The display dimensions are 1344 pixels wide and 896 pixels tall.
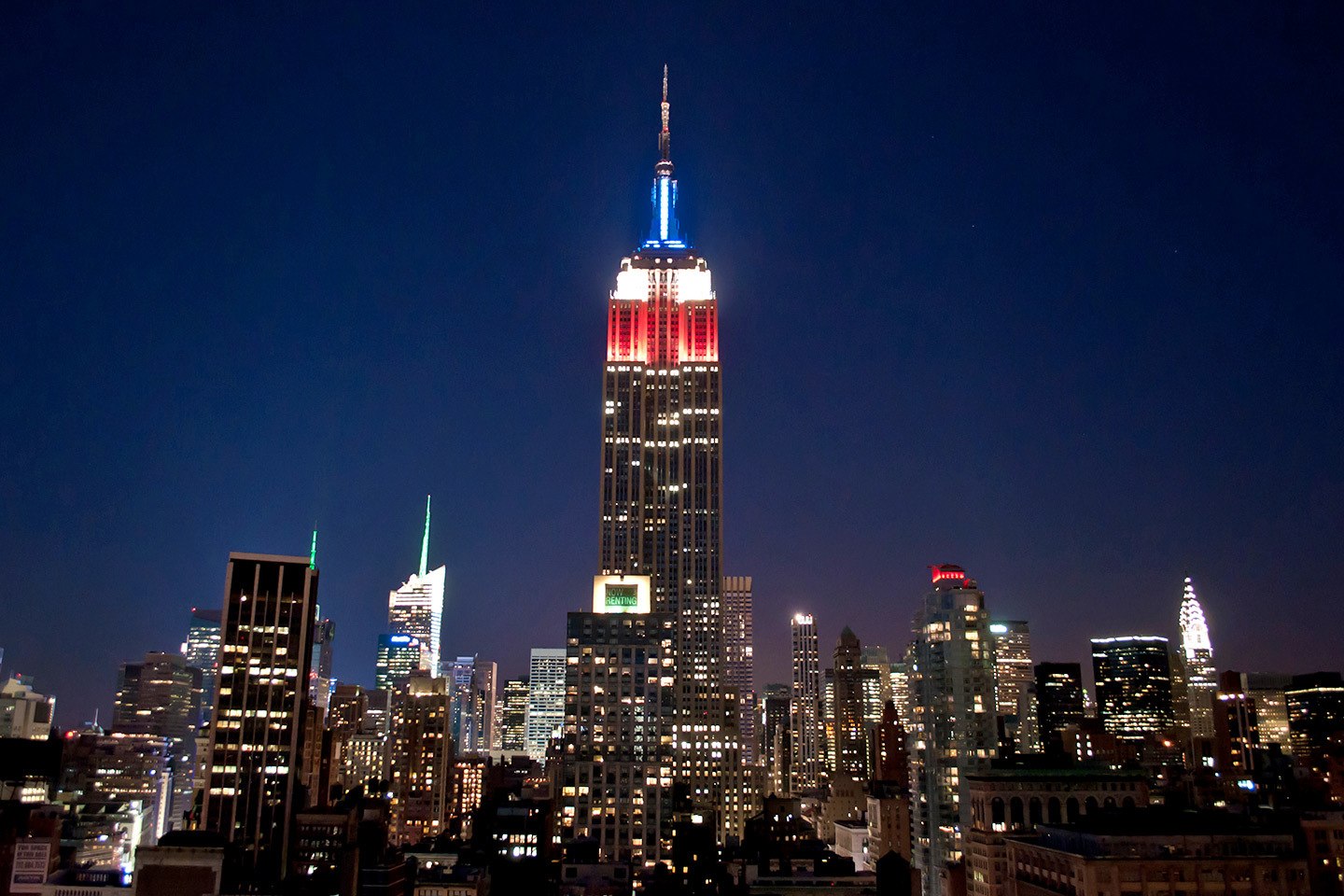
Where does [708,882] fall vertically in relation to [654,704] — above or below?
below

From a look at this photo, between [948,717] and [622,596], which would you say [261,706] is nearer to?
[622,596]

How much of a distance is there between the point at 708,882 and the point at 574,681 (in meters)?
45.8

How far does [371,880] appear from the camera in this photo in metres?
127

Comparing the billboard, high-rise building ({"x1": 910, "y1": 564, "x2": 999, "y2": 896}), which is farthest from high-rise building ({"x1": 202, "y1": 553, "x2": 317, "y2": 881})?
high-rise building ({"x1": 910, "y1": 564, "x2": 999, "y2": 896})

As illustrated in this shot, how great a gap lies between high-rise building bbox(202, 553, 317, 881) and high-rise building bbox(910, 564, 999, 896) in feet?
296

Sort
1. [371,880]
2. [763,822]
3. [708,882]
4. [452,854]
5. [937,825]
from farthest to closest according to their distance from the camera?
[763,822], [937,825], [452,854], [708,882], [371,880]

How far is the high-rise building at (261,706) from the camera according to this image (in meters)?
163

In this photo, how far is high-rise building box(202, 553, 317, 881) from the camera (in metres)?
163

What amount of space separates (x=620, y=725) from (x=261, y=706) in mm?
53088

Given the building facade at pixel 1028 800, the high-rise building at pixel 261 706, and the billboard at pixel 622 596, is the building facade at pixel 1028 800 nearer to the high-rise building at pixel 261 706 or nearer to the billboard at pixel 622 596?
the billboard at pixel 622 596

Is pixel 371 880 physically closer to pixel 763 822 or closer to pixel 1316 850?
pixel 763 822

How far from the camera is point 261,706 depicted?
169 metres

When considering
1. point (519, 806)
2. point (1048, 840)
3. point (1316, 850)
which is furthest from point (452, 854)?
point (1316, 850)

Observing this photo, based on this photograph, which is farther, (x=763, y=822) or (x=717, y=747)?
(x=717, y=747)
